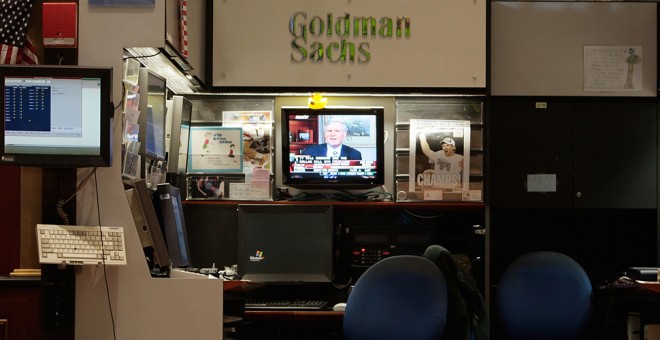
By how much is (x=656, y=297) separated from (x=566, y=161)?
1110mm

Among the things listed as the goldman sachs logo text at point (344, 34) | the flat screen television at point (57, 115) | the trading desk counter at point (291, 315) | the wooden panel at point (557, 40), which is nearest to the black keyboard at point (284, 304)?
the trading desk counter at point (291, 315)

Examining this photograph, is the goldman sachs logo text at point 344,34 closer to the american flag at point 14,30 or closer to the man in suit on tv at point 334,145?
the man in suit on tv at point 334,145

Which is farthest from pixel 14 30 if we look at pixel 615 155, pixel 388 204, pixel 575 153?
pixel 615 155

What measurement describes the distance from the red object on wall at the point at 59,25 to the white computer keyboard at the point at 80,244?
79 cm

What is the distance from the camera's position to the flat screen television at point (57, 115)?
3842 millimetres

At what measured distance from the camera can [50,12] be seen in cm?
402

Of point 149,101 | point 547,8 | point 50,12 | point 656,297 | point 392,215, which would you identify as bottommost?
point 656,297

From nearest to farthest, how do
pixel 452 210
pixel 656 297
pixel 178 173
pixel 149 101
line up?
pixel 149 101
pixel 656 297
pixel 178 173
pixel 452 210

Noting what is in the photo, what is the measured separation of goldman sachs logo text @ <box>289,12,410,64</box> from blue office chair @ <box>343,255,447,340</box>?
1.73 meters

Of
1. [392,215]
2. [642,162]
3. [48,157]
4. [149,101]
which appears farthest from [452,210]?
[48,157]

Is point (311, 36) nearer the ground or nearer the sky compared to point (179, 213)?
nearer the sky

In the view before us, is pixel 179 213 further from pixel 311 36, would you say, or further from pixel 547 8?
pixel 547 8

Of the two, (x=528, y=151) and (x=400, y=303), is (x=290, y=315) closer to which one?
(x=400, y=303)

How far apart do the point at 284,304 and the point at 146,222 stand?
1772 mm
